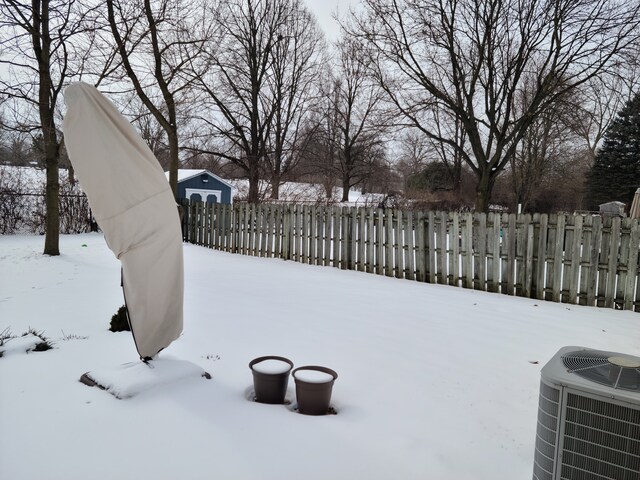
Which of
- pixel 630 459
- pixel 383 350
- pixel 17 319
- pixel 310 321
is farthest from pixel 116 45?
pixel 630 459

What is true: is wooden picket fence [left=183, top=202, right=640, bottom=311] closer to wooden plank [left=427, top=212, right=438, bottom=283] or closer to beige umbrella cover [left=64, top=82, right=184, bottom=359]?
wooden plank [left=427, top=212, right=438, bottom=283]

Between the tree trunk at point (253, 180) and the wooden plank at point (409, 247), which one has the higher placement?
the tree trunk at point (253, 180)

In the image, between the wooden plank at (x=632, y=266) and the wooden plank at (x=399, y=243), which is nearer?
the wooden plank at (x=632, y=266)

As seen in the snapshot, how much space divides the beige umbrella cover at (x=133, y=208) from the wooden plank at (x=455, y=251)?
5.43 meters

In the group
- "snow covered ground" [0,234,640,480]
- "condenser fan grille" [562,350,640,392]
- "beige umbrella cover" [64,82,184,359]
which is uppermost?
"beige umbrella cover" [64,82,184,359]

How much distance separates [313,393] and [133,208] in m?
1.90

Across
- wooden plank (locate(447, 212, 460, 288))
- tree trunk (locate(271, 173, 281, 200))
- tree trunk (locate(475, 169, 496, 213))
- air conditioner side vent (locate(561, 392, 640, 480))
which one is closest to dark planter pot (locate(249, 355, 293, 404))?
air conditioner side vent (locate(561, 392, 640, 480))

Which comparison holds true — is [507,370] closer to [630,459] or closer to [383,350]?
[383,350]

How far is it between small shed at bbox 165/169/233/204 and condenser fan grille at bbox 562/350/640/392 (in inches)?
685

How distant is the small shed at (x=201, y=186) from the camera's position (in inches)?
741

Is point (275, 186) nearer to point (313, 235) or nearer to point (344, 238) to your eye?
point (313, 235)

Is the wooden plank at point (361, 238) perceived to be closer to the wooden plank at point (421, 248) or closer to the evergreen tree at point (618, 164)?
the wooden plank at point (421, 248)

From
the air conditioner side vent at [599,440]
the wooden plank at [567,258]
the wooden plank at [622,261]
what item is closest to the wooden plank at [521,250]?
the wooden plank at [567,258]

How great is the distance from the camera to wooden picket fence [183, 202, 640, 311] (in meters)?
6.30
